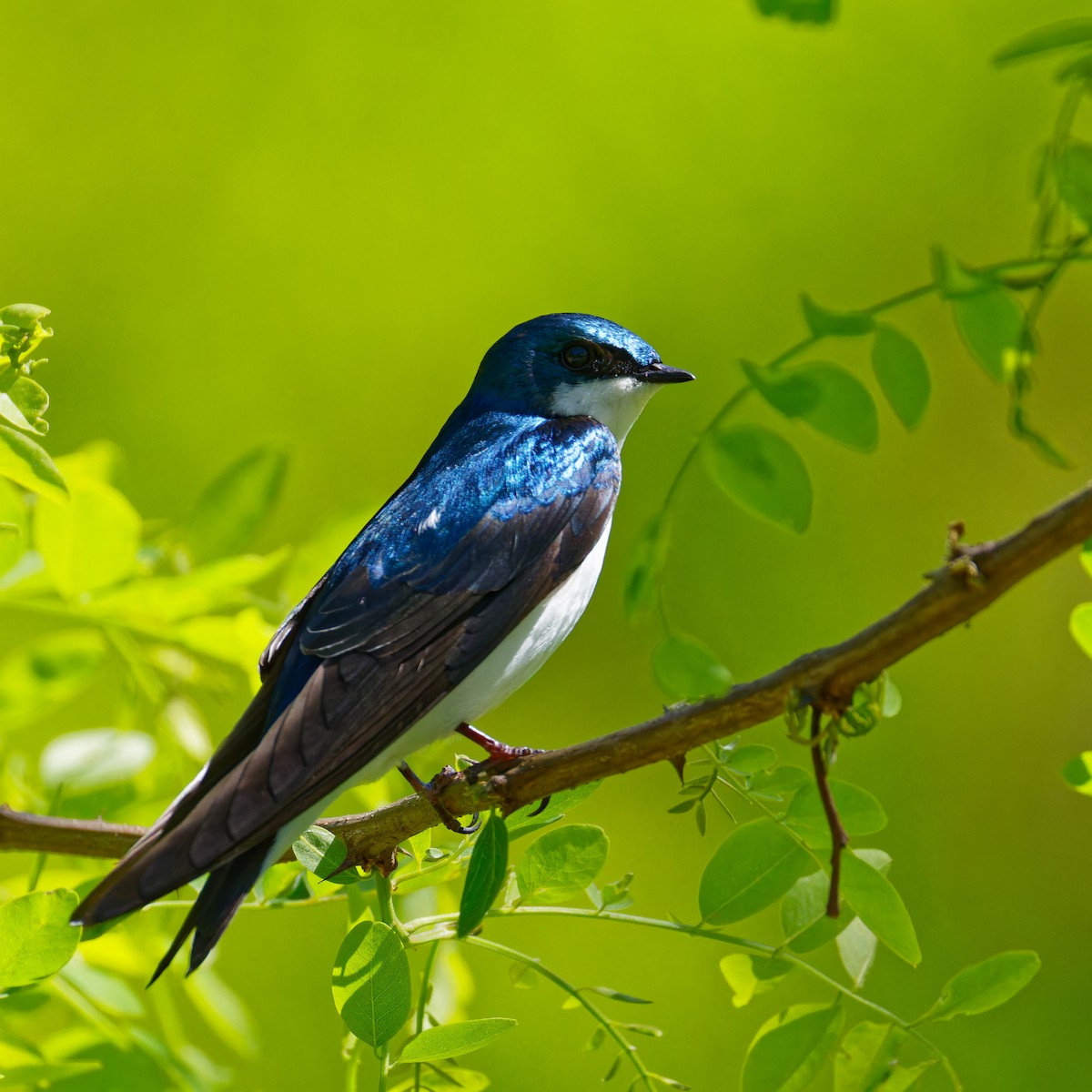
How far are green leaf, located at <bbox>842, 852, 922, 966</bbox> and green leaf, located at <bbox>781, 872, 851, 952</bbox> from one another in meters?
0.07

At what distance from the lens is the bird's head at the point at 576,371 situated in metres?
2.46

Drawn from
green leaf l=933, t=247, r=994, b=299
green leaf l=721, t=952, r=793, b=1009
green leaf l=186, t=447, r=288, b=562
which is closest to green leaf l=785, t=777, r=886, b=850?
green leaf l=721, t=952, r=793, b=1009

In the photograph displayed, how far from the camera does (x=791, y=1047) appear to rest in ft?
4.37

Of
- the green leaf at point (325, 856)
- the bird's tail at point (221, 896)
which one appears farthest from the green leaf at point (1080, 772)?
the bird's tail at point (221, 896)

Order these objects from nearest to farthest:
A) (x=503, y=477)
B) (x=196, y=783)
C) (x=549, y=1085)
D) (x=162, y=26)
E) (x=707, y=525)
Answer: (x=196, y=783)
(x=503, y=477)
(x=549, y=1085)
(x=707, y=525)
(x=162, y=26)

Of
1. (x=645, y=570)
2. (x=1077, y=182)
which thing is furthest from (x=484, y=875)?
(x=1077, y=182)

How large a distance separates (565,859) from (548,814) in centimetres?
8

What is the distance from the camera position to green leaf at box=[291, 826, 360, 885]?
4.77 feet

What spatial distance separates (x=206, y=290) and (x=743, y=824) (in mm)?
2562

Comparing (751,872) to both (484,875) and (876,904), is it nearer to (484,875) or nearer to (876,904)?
(876,904)

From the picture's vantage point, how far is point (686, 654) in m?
1.28

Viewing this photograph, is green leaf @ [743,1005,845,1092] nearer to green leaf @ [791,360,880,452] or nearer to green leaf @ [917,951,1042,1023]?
green leaf @ [917,951,1042,1023]

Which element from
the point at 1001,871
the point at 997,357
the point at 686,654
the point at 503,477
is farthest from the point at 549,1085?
the point at 997,357

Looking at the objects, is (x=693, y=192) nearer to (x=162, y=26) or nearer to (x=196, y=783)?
(x=162, y=26)
